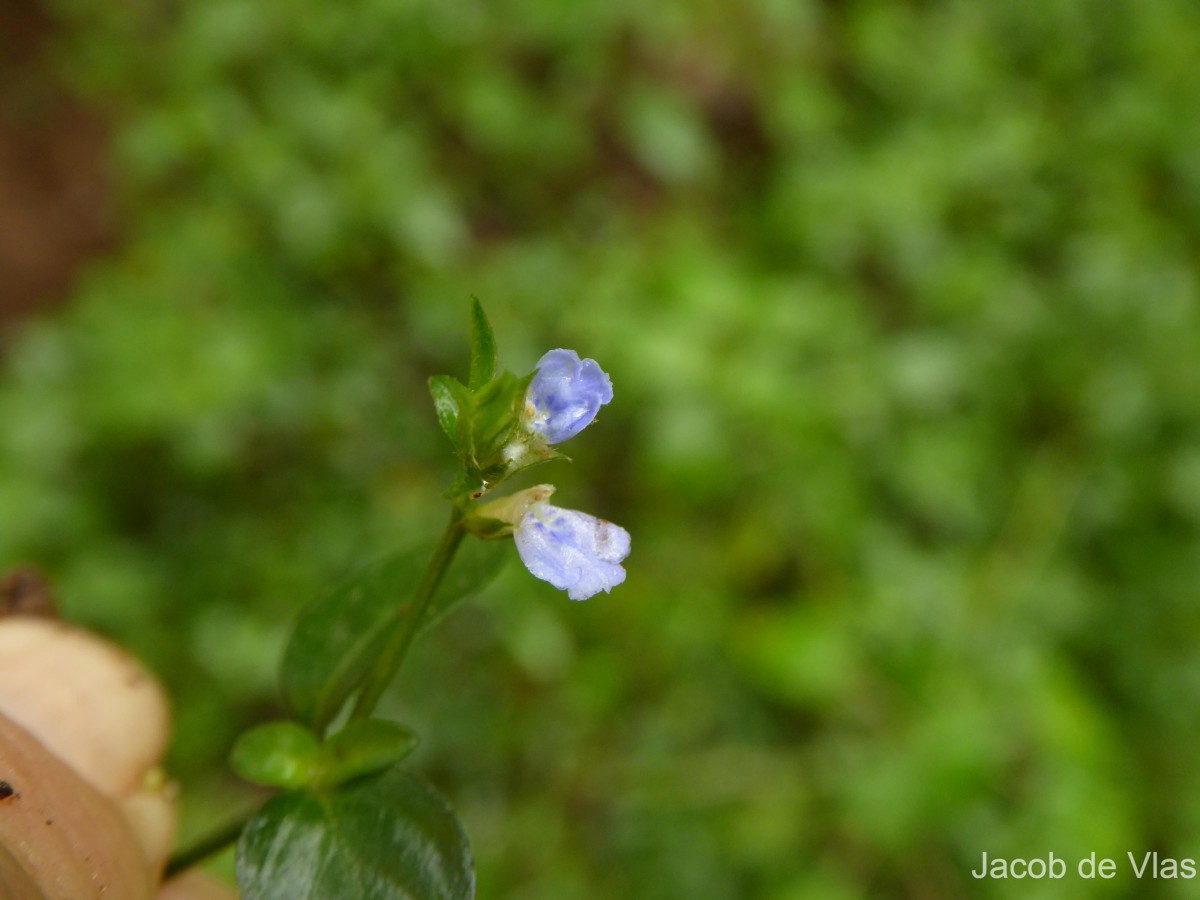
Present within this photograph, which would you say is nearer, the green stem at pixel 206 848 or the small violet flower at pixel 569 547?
the small violet flower at pixel 569 547

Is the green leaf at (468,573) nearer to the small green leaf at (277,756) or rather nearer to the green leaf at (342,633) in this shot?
the green leaf at (342,633)

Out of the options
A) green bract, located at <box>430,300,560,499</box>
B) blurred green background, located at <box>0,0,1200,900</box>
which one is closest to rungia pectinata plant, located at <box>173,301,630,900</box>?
green bract, located at <box>430,300,560,499</box>

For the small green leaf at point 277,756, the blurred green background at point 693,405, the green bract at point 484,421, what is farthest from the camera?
the blurred green background at point 693,405

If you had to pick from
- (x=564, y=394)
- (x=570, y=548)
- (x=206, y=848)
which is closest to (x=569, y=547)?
(x=570, y=548)

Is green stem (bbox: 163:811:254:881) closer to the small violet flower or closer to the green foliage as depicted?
the green foliage

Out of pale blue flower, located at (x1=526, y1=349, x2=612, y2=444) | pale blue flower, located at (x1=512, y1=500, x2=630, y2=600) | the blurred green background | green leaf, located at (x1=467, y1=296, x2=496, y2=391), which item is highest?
green leaf, located at (x1=467, y1=296, x2=496, y2=391)

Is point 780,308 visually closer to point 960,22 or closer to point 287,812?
point 960,22

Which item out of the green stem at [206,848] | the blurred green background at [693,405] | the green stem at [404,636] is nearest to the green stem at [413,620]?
the green stem at [404,636]
